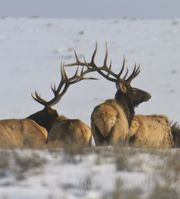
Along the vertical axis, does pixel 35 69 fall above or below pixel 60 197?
above

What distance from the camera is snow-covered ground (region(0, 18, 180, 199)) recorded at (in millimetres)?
7828

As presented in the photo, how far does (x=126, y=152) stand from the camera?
29.3 feet

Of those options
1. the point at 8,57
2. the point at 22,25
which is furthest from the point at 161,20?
the point at 8,57

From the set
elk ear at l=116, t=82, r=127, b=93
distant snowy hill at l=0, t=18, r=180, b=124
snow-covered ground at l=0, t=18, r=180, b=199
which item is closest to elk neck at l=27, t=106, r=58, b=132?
elk ear at l=116, t=82, r=127, b=93

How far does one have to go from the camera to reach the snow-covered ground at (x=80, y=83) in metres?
7.83

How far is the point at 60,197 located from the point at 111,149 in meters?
1.94

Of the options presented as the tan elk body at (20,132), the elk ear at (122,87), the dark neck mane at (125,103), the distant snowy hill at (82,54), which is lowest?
the tan elk body at (20,132)

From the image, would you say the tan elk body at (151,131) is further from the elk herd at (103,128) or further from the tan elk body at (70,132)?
the tan elk body at (70,132)

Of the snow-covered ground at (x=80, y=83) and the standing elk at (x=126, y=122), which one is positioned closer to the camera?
the snow-covered ground at (x=80, y=83)

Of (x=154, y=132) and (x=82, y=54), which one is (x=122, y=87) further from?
(x=82, y=54)

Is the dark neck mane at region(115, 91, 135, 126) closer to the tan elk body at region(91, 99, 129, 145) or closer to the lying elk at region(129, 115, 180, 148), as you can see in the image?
the lying elk at region(129, 115, 180, 148)

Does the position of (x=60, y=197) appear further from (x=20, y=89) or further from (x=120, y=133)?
(x=20, y=89)

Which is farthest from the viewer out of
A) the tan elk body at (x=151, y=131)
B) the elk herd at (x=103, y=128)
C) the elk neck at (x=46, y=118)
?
the tan elk body at (x=151, y=131)

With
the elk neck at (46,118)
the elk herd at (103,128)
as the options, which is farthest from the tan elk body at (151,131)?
the elk neck at (46,118)
